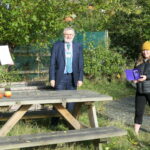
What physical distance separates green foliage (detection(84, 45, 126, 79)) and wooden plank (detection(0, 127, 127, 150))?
21.7ft

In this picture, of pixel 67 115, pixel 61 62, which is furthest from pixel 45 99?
pixel 61 62

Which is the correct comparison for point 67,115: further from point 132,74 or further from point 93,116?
point 132,74

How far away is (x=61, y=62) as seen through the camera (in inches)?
221

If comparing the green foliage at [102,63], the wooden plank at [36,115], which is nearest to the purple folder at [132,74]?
the wooden plank at [36,115]

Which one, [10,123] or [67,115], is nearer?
[10,123]

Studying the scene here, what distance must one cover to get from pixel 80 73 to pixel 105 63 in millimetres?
5877

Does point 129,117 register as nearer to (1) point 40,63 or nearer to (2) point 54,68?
(2) point 54,68

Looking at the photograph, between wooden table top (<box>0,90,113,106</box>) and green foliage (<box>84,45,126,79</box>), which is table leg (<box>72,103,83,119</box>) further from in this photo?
green foliage (<box>84,45,126,79</box>)

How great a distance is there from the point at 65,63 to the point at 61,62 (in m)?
0.07

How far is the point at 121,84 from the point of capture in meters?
11.4

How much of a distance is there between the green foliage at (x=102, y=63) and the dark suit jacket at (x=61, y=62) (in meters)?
5.30

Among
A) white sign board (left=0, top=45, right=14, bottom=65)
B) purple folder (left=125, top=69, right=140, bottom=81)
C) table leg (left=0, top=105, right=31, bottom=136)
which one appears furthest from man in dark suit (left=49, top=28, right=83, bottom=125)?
table leg (left=0, top=105, right=31, bottom=136)

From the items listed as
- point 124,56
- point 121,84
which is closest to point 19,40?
point 121,84

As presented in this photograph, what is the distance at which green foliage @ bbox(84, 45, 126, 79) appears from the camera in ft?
36.3
